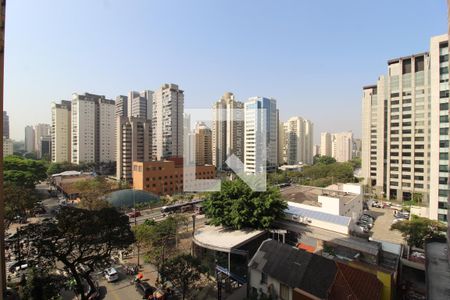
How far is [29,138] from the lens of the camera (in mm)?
69500

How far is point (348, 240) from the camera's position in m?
10.6

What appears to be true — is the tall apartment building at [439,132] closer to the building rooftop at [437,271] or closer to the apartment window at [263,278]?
the building rooftop at [437,271]

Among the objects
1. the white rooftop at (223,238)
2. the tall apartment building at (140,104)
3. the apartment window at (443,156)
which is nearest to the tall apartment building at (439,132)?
the apartment window at (443,156)

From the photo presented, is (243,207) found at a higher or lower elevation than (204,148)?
lower

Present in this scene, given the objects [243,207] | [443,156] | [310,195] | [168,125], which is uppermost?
[168,125]

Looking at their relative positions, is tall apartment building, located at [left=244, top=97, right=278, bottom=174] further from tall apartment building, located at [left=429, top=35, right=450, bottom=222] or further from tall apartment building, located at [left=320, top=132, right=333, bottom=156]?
tall apartment building, located at [left=320, top=132, right=333, bottom=156]

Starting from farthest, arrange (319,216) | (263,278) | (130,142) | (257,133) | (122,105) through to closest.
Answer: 1. (122,105)
2. (257,133)
3. (130,142)
4. (319,216)
5. (263,278)

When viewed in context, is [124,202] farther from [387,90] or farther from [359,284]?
[387,90]

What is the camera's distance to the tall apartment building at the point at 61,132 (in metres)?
41.9

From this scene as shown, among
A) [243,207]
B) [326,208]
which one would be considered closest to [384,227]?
[326,208]

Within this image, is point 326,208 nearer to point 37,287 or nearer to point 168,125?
point 37,287

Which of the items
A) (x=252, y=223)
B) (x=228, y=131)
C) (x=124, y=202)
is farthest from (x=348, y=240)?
(x=228, y=131)

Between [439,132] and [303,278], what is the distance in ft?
57.7

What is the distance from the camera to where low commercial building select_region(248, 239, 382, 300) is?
614cm
